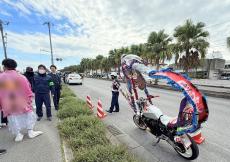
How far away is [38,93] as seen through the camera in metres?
5.33

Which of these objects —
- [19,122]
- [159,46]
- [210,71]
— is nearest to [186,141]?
[19,122]

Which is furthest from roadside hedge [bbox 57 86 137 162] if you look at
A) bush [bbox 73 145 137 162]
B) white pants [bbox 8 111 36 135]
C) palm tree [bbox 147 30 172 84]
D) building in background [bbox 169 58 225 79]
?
building in background [bbox 169 58 225 79]

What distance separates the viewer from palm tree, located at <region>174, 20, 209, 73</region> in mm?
14773

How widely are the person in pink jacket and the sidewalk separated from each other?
0.29 m

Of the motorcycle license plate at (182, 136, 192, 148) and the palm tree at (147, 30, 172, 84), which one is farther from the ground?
the palm tree at (147, 30, 172, 84)

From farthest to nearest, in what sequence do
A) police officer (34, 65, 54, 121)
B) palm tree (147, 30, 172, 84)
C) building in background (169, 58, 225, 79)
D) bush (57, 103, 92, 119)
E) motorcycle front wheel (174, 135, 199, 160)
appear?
building in background (169, 58, 225, 79)
palm tree (147, 30, 172, 84)
bush (57, 103, 92, 119)
police officer (34, 65, 54, 121)
motorcycle front wheel (174, 135, 199, 160)

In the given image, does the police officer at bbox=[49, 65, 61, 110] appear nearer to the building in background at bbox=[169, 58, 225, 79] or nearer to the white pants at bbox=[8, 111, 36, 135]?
the white pants at bbox=[8, 111, 36, 135]

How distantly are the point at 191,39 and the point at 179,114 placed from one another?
14.4 m

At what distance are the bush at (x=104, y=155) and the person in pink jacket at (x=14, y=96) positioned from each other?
5.94 ft

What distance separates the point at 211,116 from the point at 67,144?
5377 millimetres

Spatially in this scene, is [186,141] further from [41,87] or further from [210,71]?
[210,71]

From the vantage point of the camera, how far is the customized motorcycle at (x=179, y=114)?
2566 millimetres

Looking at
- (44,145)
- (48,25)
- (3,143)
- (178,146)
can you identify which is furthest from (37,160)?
(48,25)

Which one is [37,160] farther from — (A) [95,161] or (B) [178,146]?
(B) [178,146]
